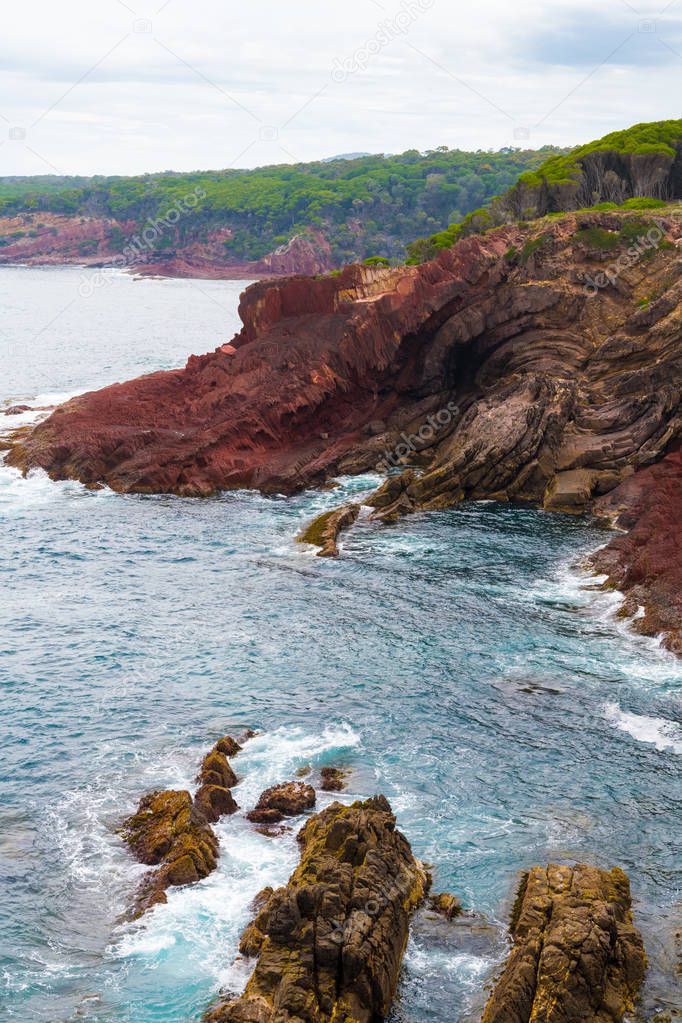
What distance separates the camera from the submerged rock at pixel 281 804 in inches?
1543

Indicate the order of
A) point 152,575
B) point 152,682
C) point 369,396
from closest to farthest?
point 152,682
point 152,575
point 369,396

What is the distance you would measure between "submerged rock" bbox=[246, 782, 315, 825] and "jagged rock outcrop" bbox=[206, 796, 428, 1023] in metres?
4.86

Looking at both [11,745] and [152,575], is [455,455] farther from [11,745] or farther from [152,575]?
[11,745]

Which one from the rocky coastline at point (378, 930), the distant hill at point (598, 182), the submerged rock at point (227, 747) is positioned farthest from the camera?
the distant hill at point (598, 182)

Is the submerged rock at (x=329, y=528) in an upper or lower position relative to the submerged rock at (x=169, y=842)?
upper

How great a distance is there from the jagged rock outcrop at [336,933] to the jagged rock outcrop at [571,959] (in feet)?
10.9

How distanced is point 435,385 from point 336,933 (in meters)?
58.1

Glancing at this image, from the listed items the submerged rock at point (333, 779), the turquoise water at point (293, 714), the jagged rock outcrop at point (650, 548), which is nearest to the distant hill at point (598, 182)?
the jagged rock outcrop at point (650, 548)

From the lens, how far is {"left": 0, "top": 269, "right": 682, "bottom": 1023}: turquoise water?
33.0 meters


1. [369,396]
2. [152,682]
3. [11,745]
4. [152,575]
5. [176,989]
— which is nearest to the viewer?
[176,989]

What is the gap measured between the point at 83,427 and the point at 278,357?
53.8ft

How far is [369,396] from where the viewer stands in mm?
84938

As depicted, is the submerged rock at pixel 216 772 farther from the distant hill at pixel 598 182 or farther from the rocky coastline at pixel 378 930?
the distant hill at pixel 598 182

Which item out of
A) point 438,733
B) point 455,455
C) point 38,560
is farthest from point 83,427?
point 438,733
